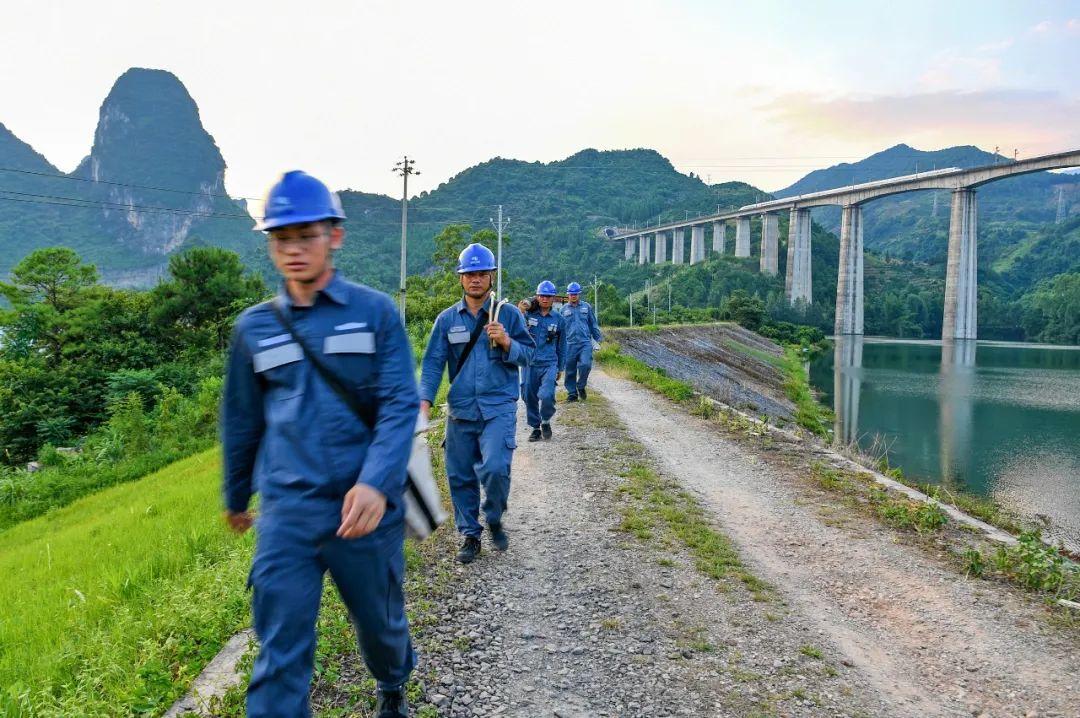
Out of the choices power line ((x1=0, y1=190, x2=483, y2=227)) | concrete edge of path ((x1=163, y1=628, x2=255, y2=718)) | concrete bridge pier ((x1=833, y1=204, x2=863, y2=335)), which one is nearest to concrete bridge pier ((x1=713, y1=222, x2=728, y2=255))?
concrete bridge pier ((x1=833, y1=204, x2=863, y2=335))

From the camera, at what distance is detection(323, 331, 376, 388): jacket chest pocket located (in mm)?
2217

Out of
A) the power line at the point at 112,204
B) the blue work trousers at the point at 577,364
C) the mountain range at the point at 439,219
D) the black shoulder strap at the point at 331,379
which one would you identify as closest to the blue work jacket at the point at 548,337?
the blue work trousers at the point at 577,364

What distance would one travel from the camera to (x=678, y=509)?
669cm

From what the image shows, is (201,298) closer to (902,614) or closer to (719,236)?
(902,614)

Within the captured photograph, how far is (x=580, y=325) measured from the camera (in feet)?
40.9

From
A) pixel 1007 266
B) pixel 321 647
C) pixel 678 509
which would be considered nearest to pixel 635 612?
pixel 321 647

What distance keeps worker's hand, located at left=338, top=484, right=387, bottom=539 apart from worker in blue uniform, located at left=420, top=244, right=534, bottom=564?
110 inches

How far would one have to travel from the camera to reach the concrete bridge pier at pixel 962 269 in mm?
69062

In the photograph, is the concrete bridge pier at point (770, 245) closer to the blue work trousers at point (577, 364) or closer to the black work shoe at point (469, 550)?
the blue work trousers at point (577, 364)

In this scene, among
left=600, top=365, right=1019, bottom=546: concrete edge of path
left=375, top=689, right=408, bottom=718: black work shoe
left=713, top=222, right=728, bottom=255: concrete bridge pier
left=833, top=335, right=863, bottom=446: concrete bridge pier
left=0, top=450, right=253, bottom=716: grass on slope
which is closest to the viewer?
left=375, top=689, right=408, bottom=718: black work shoe

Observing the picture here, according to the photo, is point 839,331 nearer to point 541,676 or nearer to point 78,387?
point 78,387

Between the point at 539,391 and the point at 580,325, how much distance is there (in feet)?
9.02

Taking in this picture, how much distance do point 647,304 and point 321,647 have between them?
76.5 meters

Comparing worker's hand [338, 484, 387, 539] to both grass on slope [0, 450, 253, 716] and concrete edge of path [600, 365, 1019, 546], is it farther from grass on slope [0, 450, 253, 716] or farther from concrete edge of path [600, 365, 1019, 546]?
concrete edge of path [600, 365, 1019, 546]
